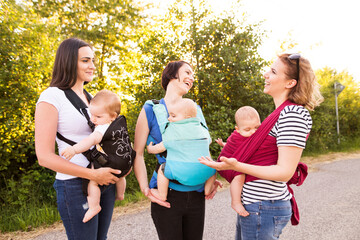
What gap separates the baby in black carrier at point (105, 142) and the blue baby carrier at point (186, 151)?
1.18ft

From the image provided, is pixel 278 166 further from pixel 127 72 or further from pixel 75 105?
pixel 127 72

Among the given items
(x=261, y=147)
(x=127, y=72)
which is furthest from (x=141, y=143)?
(x=127, y=72)

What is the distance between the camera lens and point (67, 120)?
1.84 metres

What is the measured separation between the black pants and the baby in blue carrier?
0.12 meters

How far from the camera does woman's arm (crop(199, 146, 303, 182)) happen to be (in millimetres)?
1624

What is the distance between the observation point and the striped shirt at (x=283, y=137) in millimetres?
1612

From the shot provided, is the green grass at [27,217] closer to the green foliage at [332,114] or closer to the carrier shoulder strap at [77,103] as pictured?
the carrier shoulder strap at [77,103]

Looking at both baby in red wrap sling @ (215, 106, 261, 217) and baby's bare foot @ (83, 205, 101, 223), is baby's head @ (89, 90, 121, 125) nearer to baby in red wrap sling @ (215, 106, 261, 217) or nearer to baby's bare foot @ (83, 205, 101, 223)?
baby's bare foot @ (83, 205, 101, 223)

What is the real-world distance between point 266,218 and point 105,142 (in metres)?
1.32

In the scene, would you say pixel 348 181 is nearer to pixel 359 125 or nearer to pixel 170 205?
pixel 170 205

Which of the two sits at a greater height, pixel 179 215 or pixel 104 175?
pixel 104 175

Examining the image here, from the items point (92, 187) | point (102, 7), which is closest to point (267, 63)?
point (92, 187)

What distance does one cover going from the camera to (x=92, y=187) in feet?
6.22

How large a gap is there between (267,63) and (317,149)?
19.3ft
